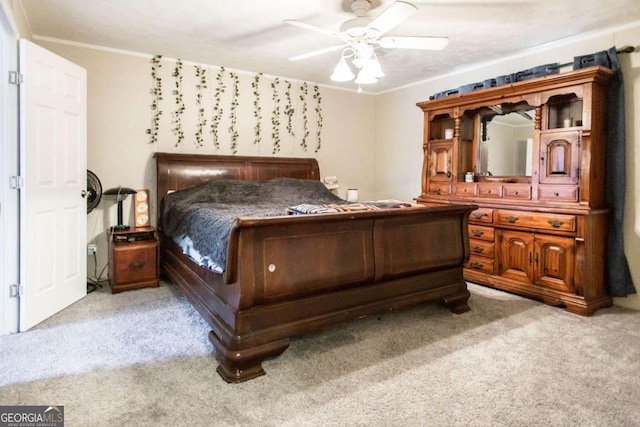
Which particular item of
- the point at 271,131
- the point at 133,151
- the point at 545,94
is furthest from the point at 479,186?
the point at 133,151

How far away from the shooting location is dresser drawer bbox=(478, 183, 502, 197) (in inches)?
153

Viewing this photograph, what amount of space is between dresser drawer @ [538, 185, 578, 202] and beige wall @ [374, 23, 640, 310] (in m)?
0.57

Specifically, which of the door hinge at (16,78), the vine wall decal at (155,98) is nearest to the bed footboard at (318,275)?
the door hinge at (16,78)

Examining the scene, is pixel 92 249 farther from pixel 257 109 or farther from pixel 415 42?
pixel 415 42

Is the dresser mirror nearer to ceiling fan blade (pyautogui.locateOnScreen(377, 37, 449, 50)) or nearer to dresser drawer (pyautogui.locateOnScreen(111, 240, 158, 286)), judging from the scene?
ceiling fan blade (pyautogui.locateOnScreen(377, 37, 449, 50))

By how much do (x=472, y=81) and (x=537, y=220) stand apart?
80.8 inches

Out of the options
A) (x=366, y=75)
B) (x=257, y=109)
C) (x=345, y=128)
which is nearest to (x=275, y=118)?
(x=257, y=109)

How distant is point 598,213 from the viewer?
326 centimetres

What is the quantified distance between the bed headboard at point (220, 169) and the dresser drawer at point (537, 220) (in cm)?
250

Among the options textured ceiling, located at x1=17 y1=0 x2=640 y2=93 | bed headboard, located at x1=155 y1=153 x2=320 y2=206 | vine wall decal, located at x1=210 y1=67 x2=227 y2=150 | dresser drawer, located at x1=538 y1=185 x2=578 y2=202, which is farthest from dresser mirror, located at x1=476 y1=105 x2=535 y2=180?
vine wall decal, located at x1=210 y1=67 x2=227 y2=150

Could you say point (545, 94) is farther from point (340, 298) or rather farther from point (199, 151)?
point (199, 151)

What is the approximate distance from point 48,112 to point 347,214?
2.51 m

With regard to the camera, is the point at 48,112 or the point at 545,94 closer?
the point at 48,112

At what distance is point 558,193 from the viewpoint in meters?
3.39
